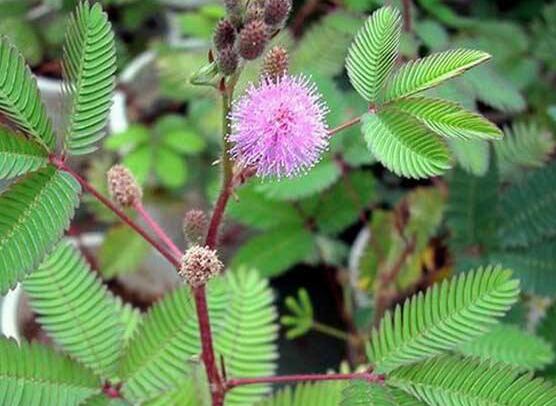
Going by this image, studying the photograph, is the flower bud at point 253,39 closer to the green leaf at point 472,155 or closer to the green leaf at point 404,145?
the green leaf at point 404,145

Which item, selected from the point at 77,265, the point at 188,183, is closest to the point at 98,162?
the point at 188,183

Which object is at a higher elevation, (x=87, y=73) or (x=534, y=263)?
(x=87, y=73)

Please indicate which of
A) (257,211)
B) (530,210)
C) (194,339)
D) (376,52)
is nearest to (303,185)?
(257,211)

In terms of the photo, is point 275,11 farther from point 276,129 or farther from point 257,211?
point 257,211

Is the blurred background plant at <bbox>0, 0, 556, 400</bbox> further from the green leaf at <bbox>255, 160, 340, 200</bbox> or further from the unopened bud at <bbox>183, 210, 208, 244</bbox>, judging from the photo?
the unopened bud at <bbox>183, 210, 208, 244</bbox>

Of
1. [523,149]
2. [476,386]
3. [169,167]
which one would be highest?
[169,167]

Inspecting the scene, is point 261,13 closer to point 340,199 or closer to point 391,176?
point 340,199

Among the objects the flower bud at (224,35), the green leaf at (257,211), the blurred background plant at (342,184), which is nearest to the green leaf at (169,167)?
the blurred background plant at (342,184)
